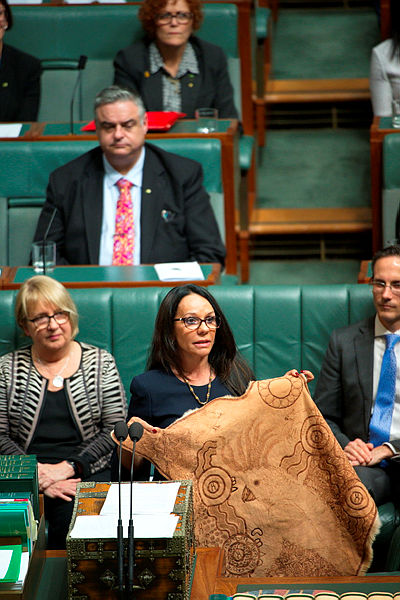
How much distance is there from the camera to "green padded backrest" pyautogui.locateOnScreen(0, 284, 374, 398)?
10.2ft

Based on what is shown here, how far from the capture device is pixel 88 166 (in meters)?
3.79

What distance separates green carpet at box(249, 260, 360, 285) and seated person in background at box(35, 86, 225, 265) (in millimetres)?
830

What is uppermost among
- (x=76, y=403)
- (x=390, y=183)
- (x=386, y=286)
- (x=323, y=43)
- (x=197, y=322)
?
(x=323, y=43)

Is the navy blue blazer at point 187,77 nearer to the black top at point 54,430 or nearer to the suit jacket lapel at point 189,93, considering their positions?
the suit jacket lapel at point 189,93

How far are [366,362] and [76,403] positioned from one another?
0.85 m

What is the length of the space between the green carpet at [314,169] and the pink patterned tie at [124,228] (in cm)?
122

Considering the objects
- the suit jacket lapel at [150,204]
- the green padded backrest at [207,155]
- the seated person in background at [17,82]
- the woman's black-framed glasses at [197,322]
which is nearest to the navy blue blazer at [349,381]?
the woman's black-framed glasses at [197,322]

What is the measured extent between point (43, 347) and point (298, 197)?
2313mm

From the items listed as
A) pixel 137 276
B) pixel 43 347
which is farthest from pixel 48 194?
pixel 43 347

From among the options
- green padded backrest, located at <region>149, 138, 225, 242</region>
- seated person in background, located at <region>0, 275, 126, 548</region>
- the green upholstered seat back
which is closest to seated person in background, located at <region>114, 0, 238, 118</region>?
the green upholstered seat back

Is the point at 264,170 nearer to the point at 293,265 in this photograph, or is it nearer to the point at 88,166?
the point at 293,265

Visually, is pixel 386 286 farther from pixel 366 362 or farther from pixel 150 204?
pixel 150 204

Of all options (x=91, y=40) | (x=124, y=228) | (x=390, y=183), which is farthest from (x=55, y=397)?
(x=91, y=40)

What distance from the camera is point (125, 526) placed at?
1.86 m
